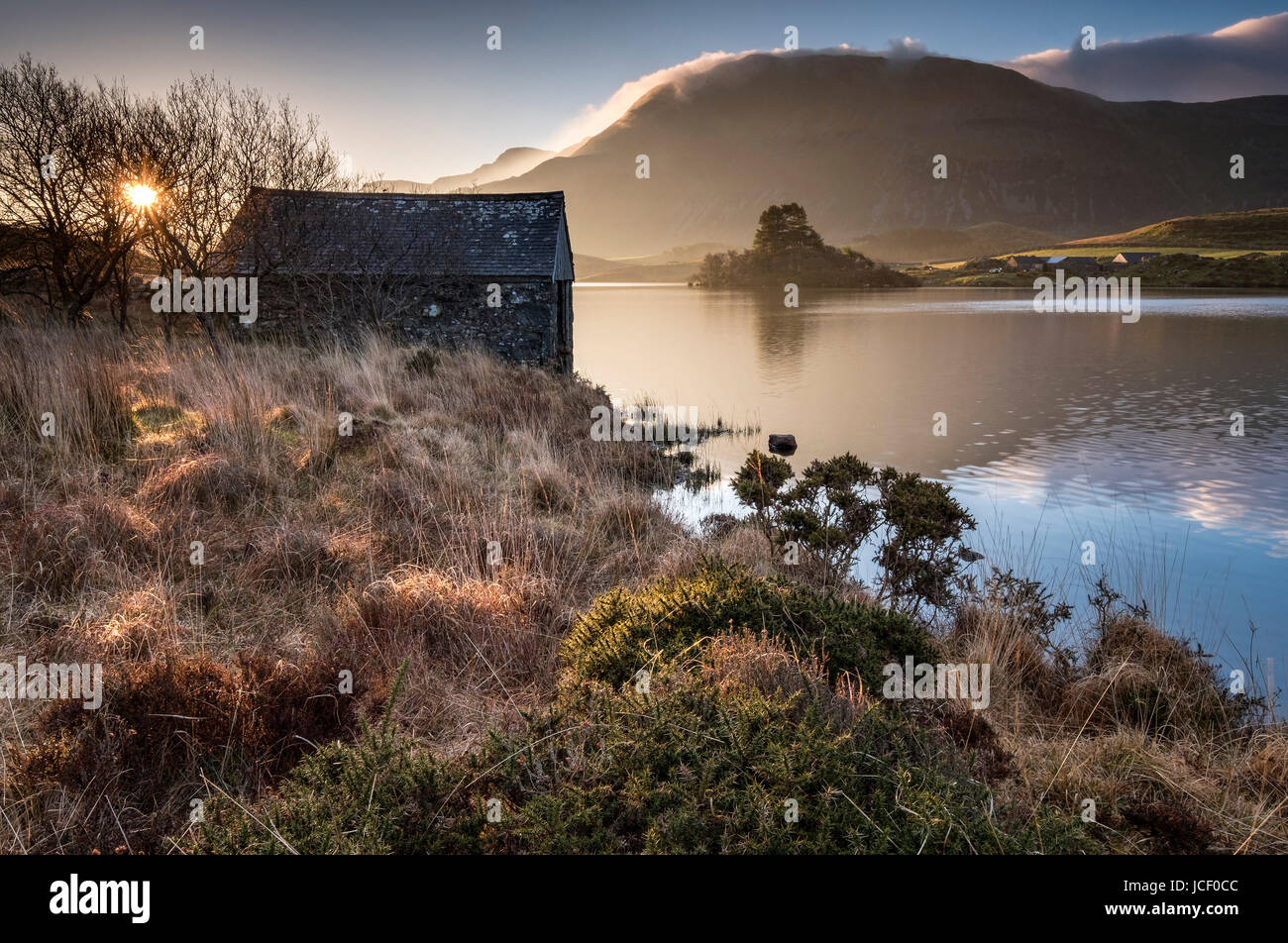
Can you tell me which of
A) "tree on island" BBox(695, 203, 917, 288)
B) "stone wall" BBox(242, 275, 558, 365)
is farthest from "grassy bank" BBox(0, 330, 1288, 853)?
"tree on island" BBox(695, 203, 917, 288)

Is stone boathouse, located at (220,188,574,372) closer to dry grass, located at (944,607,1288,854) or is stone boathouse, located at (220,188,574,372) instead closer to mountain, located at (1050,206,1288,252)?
dry grass, located at (944,607,1288,854)

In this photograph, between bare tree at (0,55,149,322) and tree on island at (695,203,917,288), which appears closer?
bare tree at (0,55,149,322)

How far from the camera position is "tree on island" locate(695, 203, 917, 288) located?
98.4m

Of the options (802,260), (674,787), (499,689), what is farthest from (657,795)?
(802,260)

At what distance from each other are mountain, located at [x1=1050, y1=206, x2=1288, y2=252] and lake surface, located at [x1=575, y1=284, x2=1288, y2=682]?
8183 centimetres

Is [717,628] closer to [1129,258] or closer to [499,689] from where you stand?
[499,689]

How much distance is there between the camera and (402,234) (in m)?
23.2

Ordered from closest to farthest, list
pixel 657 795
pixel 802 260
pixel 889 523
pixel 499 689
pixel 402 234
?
pixel 657 795, pixel 499 689, pixel 889 523, pixel 402 234, pixel 802 260

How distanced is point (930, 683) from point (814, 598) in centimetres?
79

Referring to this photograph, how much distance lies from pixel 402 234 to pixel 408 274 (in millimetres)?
2399

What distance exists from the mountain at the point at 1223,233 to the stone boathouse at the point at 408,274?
4472 inches

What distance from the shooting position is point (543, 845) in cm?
210

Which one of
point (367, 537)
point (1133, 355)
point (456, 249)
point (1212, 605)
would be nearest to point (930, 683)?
point (367, 537)

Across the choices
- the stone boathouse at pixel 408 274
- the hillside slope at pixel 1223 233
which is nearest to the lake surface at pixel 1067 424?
the stone boathouse at pixel 408 274
